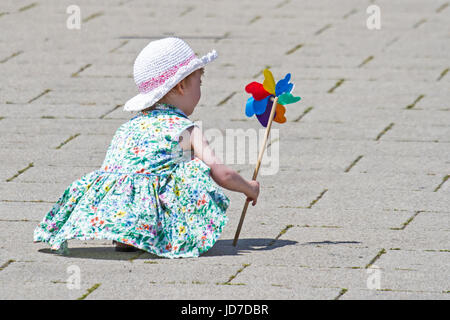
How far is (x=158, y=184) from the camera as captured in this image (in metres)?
4.81

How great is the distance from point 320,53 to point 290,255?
172 inches

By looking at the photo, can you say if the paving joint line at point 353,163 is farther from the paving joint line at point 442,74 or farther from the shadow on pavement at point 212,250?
the paving joint line at point 442,74

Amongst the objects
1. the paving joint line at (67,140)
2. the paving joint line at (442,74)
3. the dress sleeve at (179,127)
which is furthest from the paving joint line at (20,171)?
the paving joint line at (442,74)

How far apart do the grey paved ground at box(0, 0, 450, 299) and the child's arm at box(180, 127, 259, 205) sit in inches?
12.8

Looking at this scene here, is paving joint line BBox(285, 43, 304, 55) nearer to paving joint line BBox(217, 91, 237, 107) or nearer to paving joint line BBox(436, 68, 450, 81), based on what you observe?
paving joint line BBox(217, 91, 237, 107)

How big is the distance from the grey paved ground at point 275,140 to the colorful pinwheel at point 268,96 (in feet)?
2.07

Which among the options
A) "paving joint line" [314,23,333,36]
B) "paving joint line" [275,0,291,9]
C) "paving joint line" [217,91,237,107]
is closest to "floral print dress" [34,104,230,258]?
"paving joint line" [217,91,237,107]

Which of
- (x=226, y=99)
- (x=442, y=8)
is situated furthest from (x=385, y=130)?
(x=442, y=8)

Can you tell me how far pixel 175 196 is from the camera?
480 cm

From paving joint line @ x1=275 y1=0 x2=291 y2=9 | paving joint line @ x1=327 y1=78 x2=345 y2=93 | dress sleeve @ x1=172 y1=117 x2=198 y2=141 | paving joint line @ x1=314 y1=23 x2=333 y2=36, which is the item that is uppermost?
dress sleeve @ x1=172 y1=117 x2=198 y2=141

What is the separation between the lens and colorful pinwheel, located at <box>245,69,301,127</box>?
5.00m
